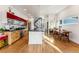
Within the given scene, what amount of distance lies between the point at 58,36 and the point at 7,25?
250 cm

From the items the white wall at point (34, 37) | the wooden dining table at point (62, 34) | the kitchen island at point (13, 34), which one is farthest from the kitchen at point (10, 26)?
the wooden dining table at point (62, 34)

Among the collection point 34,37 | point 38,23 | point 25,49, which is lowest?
point 25,49

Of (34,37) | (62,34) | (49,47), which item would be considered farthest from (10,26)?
(62,34)

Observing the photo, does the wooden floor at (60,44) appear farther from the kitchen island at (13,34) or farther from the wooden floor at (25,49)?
the kitchen island at (13,34)

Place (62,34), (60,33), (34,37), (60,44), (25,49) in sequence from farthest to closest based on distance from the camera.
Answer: (34,37), (62,34), (60,33), (60,44), (25,49)

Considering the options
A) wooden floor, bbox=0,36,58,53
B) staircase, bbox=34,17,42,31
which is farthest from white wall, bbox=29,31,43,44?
staircase, bbox=34,17,42,31

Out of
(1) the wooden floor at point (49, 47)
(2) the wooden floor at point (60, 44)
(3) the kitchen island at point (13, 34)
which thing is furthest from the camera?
(3) the kitchen island at point (13, 34)

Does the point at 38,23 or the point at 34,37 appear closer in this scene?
the point at 38,23

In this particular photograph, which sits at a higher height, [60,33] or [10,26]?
[10,26]

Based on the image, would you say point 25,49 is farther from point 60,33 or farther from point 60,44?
point 60,33

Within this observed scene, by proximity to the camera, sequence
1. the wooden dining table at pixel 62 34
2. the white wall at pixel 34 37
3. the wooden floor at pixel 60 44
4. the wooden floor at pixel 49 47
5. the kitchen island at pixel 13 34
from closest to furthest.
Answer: the wooden floor at pixel 49 47 → the wooden floor at pixel 60 44 → the wooden dining table at pixel 62 34 → the kitchen island at pixel 13 34 → the white wall at pixel 34 37

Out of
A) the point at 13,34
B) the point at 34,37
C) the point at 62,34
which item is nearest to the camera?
the point at 62,34

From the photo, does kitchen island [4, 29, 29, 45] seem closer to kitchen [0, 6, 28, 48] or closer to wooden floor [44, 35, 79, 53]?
kitchen [0, 6, 28, 48]
